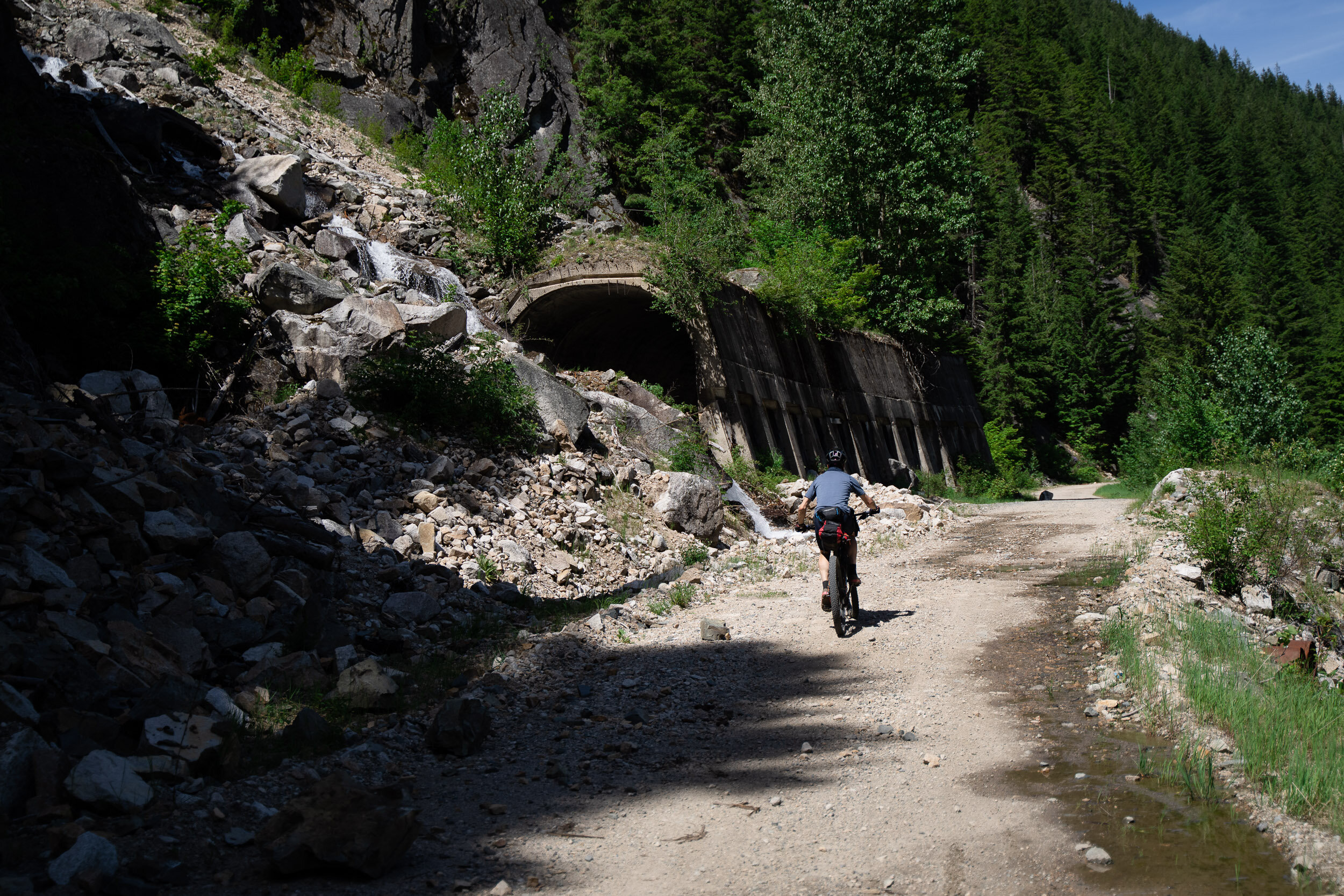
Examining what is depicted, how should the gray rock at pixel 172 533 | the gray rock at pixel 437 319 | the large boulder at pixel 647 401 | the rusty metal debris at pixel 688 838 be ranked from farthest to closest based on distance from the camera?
the large boulder at pixel 647 401 < the gray rock at pixel 437 319 < the gray rock at pixel 172 533 < the rusty metal debris at pixel 688 838

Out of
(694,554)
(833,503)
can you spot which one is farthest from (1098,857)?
(694,554)

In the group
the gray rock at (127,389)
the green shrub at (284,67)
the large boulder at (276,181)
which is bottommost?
the gray rock at (127,389)

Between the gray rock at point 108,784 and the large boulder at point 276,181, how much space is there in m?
15.0

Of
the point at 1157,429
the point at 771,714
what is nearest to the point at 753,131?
the point at 1157,429

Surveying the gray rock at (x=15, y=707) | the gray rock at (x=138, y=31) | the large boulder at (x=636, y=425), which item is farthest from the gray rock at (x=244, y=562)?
the gray rock at (x=138, y=31)

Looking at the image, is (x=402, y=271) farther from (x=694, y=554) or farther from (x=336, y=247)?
(x=694, y=554)

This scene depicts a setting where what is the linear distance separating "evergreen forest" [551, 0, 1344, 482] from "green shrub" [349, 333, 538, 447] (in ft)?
17.9

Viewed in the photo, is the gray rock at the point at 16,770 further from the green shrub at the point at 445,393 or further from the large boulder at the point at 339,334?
the large boulder at the point at 339,334

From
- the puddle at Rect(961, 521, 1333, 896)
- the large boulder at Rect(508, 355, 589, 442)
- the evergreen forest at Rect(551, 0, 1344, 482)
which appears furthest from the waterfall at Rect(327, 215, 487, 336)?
the puddle at Rect(961, 521, 1333, 896)

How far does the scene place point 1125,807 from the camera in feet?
14.7

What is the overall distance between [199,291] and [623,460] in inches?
280

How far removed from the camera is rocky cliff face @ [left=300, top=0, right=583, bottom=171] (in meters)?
28.4

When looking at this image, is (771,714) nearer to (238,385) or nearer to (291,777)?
(291,777)

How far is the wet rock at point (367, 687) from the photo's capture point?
20.3ft
